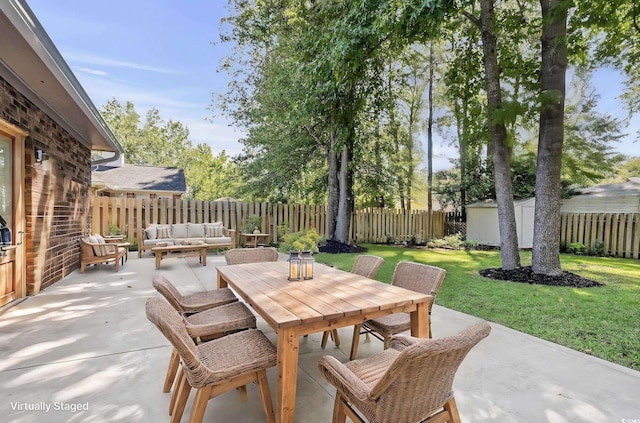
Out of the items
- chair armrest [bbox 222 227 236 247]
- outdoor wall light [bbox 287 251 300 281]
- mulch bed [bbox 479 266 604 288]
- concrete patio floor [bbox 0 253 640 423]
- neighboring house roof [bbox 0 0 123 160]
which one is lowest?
concrete patio floor [bbox 0 253 640 423]

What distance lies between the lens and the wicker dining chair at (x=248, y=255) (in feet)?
11.8

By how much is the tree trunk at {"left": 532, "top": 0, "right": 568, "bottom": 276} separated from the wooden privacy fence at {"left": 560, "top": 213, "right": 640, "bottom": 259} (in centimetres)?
529

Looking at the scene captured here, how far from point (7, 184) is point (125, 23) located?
5730 millimetres

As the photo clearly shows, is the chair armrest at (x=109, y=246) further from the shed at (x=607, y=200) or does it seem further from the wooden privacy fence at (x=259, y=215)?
the shed at (x=607, y=200)

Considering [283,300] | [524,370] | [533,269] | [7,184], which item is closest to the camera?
[283,300]

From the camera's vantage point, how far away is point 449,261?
7.57m

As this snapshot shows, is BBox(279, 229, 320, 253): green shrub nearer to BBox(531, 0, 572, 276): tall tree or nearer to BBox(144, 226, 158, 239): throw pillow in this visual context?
BBox(144, 226, 158, 239): throw pillow

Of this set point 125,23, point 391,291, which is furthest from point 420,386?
point 125,23

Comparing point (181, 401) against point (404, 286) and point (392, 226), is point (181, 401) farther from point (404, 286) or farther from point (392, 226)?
point (392, 226)

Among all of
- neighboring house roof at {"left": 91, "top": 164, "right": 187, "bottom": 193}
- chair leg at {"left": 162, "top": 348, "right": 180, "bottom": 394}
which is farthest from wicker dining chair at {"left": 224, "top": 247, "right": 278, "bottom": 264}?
neighboring house roof at {"left": 91, "top": 164, "right": 187, "bottom": 193}

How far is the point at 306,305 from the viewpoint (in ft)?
6.30

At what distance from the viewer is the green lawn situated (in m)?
2.89

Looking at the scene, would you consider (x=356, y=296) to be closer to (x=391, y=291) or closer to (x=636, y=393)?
(x=391, y=291)

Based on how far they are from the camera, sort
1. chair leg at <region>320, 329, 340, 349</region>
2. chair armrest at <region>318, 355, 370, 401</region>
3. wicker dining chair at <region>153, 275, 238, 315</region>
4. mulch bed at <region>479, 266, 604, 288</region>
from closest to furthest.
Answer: chair armrest at <region>318, 355, 370, 401</region>
wicker dining chair at <region>153, 275, 238, 315</region>
chair leg at <region>320, 329, 340, 349</region>
mulch bed at <region>479, 266, 604, 288</region>
